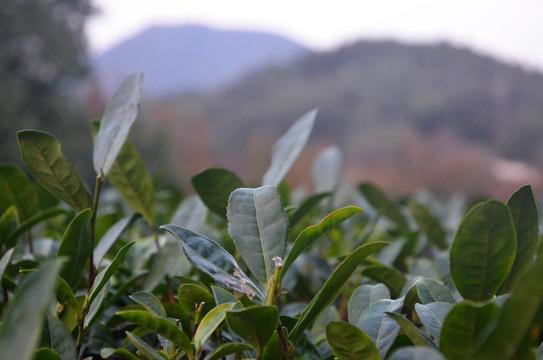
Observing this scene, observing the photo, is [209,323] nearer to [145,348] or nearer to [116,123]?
[145,348]

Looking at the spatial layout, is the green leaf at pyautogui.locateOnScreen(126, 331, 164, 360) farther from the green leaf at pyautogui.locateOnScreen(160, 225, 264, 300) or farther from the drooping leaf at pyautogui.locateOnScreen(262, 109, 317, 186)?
the drooping leaf at pyautogui.locateOnScreen(262, 109, 317, 186)

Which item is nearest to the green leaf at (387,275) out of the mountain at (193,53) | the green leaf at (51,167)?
the green leaf at (51,167)

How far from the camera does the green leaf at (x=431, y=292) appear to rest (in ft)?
1.49

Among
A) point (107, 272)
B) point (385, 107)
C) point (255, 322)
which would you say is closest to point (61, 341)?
point (107, 272)

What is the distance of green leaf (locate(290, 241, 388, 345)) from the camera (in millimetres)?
414

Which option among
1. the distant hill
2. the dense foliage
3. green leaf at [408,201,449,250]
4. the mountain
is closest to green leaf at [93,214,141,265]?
the dense foliage

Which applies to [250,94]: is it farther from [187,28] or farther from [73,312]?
[73,312]

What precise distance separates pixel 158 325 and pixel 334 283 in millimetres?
144

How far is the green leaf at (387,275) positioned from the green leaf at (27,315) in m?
0.37

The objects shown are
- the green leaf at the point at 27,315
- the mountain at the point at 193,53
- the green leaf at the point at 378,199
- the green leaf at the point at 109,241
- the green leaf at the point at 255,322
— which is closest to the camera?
the green leaf at the point at 27,315

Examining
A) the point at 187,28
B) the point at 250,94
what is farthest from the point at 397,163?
the point at 187,28

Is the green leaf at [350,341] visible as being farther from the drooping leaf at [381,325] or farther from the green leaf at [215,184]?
the green leaf at [215,184]

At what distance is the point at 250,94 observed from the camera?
2305 cm

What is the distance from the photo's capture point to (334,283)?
0.42m
